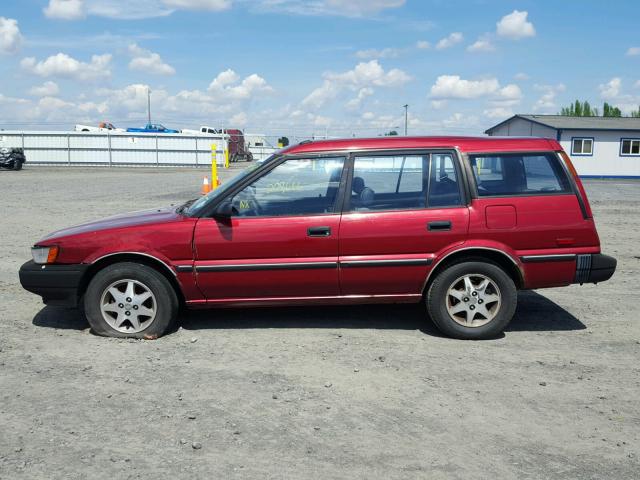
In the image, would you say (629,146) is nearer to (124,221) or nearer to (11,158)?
(11,158)

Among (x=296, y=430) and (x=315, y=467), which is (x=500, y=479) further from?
(x=296, y=430)

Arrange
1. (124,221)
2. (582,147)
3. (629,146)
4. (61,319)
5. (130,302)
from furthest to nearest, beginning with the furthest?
(582,147), (629,146), (61,319), (124,221), (130,302)

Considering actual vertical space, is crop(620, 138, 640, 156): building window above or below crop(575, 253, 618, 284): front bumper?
above

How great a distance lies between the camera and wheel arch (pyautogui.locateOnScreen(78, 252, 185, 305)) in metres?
5.28

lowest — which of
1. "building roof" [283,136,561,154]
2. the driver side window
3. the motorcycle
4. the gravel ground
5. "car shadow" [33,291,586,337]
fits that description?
the gravel ground

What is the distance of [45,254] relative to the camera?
17.6 feet

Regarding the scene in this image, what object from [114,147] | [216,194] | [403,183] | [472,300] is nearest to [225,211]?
[216,194]

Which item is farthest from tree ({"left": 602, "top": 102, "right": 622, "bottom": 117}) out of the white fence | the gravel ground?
the gravel ground

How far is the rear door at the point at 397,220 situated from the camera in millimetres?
5258

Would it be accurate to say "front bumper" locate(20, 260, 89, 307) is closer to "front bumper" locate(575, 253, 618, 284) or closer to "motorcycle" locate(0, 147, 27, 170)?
"front bumper" locate(575, 253, 618, 284)

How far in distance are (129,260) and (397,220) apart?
2.31 m

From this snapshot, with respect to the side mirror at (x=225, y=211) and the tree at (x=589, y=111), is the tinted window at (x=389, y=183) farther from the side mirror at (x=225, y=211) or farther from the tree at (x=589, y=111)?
the tree at (x=589, y=111)

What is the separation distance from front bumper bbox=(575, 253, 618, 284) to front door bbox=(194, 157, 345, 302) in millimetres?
2081

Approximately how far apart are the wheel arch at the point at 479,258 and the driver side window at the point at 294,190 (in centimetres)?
103
